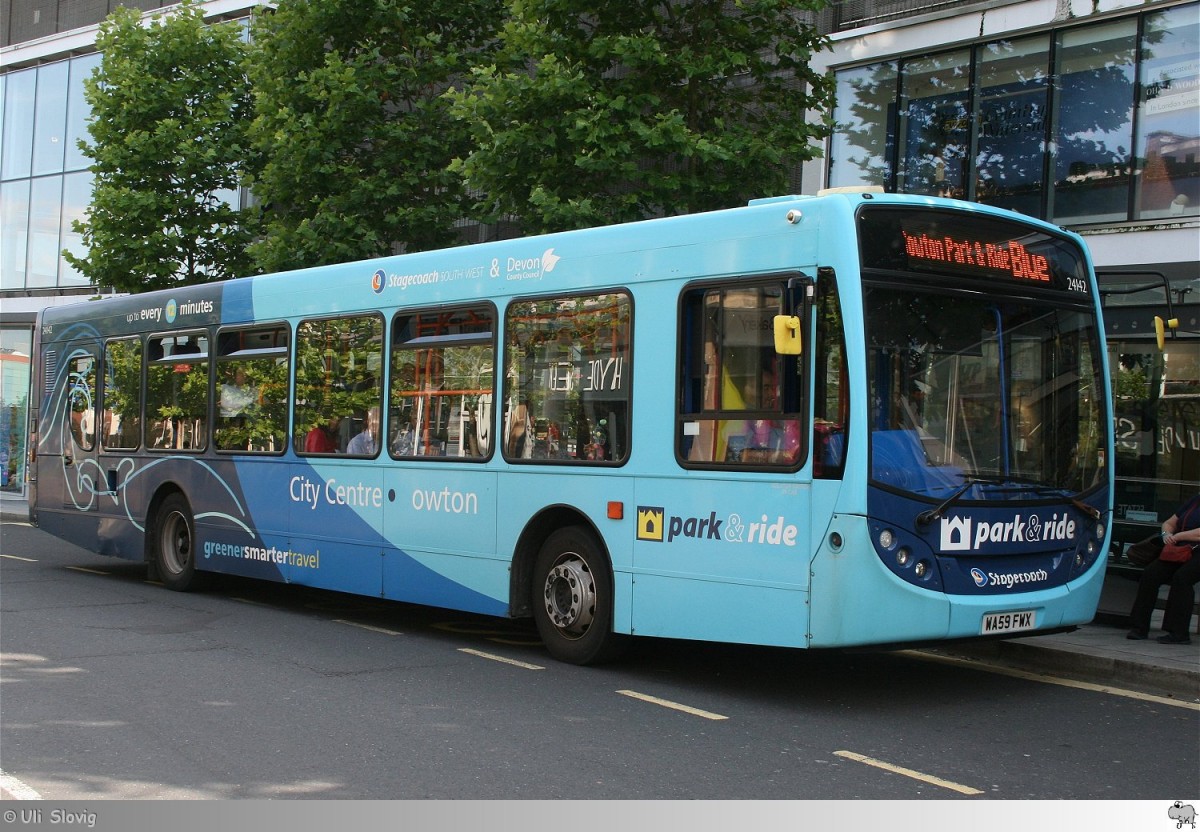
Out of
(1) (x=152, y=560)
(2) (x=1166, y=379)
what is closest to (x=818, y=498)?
(2) (x=1166, y=379)

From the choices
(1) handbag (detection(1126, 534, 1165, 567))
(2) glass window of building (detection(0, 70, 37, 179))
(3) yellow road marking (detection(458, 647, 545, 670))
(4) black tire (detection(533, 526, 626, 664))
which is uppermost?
(2) glass window of building (detection(0, 70, 37, 179))

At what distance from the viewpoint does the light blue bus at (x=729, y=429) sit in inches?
299

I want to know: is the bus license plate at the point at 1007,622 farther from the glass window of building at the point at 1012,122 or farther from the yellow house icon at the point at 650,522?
the glass window of building at the point at 1012,122

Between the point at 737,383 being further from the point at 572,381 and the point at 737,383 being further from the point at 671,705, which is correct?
the point at 671,705

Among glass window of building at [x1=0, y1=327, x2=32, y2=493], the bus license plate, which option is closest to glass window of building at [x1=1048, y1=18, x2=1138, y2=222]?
the bus license plate

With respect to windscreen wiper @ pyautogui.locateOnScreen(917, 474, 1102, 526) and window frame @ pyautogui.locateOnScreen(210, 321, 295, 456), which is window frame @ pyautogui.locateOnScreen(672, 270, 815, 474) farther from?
window frame @ pyautogui.locateOnScreen(210, 321, 295, 456)

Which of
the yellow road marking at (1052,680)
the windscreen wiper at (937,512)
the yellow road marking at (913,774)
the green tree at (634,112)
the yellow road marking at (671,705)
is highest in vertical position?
the green tree at (634,112)

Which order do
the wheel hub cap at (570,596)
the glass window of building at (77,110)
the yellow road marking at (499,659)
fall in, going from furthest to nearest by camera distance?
the glass window of building at (77,110), the yellow road marking at (499,659), the wheel hub cap at (570,596)

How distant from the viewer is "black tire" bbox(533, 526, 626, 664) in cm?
902

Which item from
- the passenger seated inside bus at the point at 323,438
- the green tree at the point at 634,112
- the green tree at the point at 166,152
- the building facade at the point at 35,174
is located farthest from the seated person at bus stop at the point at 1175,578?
the building facade at the point at 35,174

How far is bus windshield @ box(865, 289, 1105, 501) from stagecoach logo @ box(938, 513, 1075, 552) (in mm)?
164

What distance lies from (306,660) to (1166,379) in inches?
331

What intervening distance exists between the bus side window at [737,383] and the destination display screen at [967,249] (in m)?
0.67

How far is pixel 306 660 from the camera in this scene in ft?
31.2
